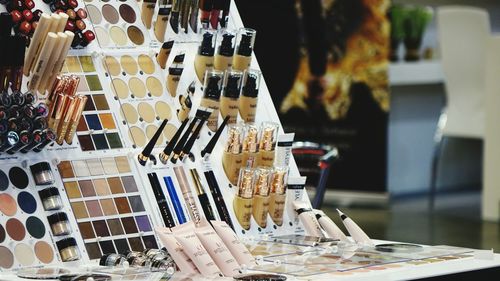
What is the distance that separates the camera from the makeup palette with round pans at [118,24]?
8.84 feet

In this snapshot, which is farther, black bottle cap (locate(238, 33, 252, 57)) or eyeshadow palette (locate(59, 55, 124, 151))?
black bottle cap (locate(238, 33, 252, 57))

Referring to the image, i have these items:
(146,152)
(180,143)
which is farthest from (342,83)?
(146,152)

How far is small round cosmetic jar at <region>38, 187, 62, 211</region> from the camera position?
240cm

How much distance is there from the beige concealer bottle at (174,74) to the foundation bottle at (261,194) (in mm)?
287

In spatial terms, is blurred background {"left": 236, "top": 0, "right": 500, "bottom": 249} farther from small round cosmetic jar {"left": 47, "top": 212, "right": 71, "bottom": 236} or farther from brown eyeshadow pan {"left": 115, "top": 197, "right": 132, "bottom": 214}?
small round cosmetic jar {"left": 47, "top": 212, "right": 71, "bottom": 236}

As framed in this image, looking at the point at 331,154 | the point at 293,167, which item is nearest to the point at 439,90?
the point at 331,154

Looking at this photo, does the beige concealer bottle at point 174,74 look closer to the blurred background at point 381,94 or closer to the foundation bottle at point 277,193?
the foundation bottle at point 277,193

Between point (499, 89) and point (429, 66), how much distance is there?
1134 mm

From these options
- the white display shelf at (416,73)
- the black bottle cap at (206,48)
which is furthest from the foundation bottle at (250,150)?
the white display shelf at (416,73)

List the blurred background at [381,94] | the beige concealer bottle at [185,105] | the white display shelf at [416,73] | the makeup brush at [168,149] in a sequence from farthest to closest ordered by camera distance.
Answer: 1. the white display shelf at [416,73]
2. the blurred background at [381,94]
3. the beige concealer bottle at [185,105]
4. the makeup brush at [168,149]

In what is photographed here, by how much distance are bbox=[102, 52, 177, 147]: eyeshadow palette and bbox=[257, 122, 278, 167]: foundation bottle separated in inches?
9.0

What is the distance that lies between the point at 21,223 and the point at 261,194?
2.14ft

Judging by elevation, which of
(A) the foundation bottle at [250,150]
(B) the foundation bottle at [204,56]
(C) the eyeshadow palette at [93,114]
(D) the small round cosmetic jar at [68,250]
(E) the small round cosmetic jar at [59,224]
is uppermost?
(B) the foundation bottle at [204,56]

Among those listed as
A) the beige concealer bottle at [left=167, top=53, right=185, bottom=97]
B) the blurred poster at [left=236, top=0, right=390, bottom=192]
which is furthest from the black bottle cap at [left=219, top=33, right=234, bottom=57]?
the blurred poster at [left=236, top=0, right=390, bottom=192]
